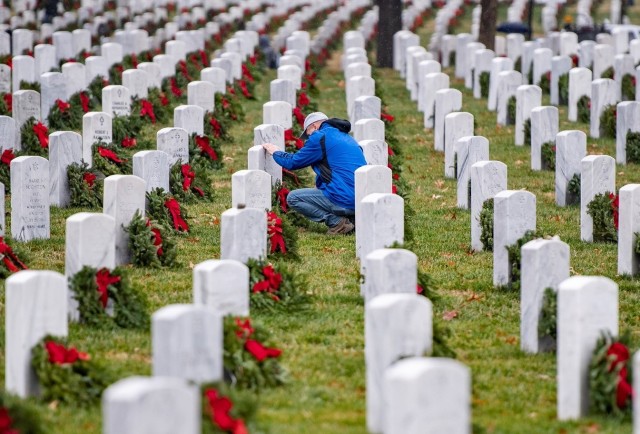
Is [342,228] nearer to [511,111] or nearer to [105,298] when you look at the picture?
[105,298]

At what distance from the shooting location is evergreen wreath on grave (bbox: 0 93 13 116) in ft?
56.9

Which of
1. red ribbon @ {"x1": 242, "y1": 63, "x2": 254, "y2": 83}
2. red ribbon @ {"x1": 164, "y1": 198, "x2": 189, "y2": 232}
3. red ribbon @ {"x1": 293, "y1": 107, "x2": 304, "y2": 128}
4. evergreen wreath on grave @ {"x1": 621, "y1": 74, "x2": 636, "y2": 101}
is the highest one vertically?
red ribbon @ {"x1": 242, "y1": 63, "x2": 254, "y2": 83}

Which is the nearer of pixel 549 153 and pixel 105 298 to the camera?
pixel 105 298

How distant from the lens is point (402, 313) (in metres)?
6.67

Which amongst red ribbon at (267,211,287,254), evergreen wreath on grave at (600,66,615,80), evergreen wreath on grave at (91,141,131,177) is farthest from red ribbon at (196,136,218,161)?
evergreen wreath on grave at (600,66,615,80)

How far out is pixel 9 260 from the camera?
33.7ft

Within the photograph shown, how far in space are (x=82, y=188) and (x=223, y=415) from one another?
7.50 meters

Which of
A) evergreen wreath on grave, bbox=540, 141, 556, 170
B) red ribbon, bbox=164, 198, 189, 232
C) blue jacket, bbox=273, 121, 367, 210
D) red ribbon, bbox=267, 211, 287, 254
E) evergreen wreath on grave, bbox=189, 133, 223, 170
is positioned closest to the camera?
red ribbon, bbox=267, 211, 287, 254

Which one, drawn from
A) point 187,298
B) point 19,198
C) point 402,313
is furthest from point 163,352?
point 19,198

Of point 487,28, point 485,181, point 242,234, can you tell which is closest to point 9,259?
point 242,234

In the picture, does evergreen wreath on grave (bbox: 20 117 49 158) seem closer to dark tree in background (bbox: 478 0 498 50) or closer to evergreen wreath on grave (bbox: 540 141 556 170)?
evergreen wreath on grave (bbox: 540 141 556 170)

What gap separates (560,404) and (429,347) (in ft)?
2.74

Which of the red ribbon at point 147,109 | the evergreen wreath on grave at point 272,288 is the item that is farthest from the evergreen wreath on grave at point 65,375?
the red ribbon at point 147,109

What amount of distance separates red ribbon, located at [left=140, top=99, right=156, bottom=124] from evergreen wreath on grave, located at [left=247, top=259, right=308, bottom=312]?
8919 millimetres
